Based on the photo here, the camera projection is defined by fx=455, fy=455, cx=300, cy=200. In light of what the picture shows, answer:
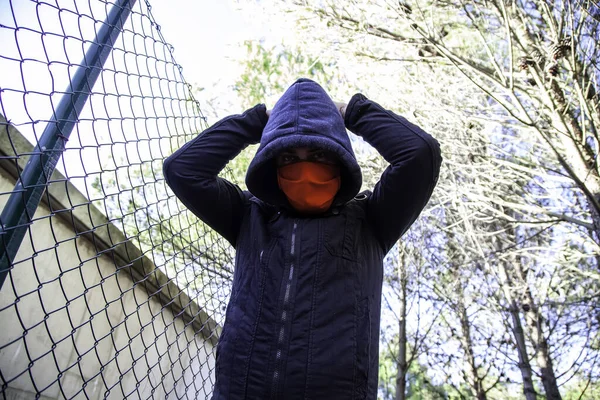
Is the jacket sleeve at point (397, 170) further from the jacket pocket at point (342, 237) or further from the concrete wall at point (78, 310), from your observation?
the concrete wall at point (78, 310)

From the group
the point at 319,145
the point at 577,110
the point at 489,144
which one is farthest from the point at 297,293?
the point at 577,110

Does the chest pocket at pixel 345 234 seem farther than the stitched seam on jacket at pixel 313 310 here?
Yes

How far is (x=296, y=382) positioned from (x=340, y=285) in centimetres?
34

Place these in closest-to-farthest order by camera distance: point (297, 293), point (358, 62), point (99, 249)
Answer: point (297, 293)
point (99, 249)
point (358, 62)

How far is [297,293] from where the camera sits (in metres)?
1.46

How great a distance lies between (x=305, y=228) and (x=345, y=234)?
0.14m

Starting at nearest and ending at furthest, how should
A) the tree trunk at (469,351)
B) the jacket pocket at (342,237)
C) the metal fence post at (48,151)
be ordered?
the metal fence post at (48,151) < the jacket pocket at (342,237) < the tree trunk at (469,351)

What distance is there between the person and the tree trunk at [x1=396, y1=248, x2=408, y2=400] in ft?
21.5

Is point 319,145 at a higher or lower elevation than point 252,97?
lower

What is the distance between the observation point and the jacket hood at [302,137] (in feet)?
5.22

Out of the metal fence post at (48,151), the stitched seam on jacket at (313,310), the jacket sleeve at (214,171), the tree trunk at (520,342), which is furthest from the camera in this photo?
the tree trunk at (520,342)

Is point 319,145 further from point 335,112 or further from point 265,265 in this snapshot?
point 265,265

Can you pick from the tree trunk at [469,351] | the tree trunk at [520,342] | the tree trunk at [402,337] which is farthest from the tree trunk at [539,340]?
the tree trunk at [402,337]

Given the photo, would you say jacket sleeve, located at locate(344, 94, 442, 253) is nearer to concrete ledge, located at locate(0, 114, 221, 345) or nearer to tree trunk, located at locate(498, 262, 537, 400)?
concrete ledge, located at locate(0, 114, 221, 345)
